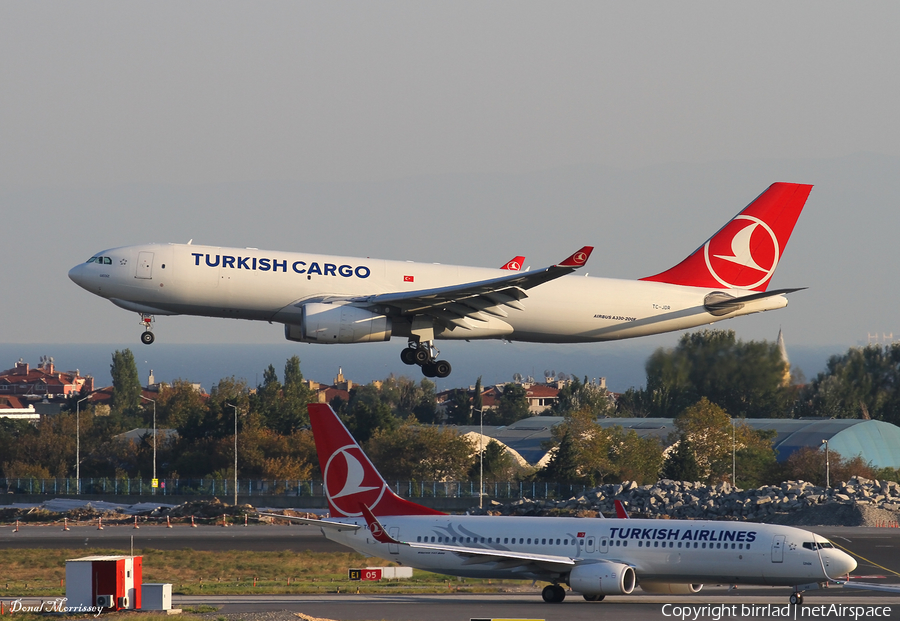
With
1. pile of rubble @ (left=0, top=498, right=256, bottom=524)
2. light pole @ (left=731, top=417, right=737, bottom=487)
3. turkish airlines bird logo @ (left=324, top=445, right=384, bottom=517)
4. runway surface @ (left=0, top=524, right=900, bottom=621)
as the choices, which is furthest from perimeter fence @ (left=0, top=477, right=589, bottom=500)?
turkish airlines bird logo @ (left=324, top=445, right=384, bottom=517)

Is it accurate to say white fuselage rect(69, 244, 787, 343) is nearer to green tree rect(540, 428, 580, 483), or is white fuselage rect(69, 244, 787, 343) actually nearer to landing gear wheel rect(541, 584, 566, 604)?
landing gear wheel rect(541, 584, 566, 604)

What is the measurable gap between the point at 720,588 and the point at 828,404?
75.2 metres

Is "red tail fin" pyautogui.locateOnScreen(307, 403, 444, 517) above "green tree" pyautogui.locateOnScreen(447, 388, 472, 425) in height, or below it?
below

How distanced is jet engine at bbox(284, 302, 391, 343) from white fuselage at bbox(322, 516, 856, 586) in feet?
23.6

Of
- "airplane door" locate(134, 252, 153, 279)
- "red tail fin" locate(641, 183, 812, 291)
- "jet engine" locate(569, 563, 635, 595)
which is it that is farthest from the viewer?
"red tail fin" locate(641, 183, 812, 291)

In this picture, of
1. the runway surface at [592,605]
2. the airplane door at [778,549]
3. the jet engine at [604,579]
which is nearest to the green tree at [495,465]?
the runway surface at [592,605]

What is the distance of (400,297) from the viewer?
142 ft

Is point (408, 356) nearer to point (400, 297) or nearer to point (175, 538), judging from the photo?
point (400, 297)

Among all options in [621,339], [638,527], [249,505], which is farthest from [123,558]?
[249,505]

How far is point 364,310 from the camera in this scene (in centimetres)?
4416

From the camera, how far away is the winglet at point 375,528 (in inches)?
1650

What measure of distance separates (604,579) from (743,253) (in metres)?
18.1

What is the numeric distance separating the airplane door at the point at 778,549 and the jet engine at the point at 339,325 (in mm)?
15457

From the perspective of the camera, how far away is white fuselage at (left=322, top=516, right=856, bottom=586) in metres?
40.4
